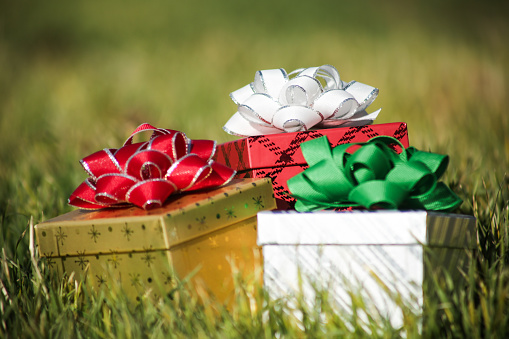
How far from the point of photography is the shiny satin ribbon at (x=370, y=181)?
98 cm

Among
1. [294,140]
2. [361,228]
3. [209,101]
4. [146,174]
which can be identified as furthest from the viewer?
[209,101]

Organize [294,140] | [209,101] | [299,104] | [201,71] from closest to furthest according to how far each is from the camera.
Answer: [294,140]
[299,104]
[209,101]
[201,71]

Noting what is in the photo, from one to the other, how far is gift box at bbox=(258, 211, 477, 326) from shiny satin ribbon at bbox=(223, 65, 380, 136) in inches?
17.2

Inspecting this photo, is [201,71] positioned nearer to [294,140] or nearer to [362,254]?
[294,140]

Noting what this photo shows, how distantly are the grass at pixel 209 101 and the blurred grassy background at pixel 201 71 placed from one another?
0.01m

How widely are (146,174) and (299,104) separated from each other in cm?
48

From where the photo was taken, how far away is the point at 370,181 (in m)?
0.98

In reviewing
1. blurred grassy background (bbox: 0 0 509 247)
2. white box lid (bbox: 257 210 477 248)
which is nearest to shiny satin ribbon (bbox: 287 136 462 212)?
white box lid (bbox: 257 210 477 248)

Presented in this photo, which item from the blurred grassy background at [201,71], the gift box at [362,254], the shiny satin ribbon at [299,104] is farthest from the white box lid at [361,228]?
the blurred grassy background at [201,71]

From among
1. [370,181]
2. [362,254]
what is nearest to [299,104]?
[370,181]

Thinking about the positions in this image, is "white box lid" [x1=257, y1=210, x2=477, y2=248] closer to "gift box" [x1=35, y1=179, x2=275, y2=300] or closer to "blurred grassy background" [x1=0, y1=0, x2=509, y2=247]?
"gift box" [x1=35, y1=179, x2=275, y2=300]

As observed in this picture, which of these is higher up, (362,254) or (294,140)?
(294,140)

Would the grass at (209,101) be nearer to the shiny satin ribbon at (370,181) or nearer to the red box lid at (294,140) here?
the shiny satin ribbon at (370,181)

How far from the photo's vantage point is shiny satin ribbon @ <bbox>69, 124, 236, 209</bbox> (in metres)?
1.07
